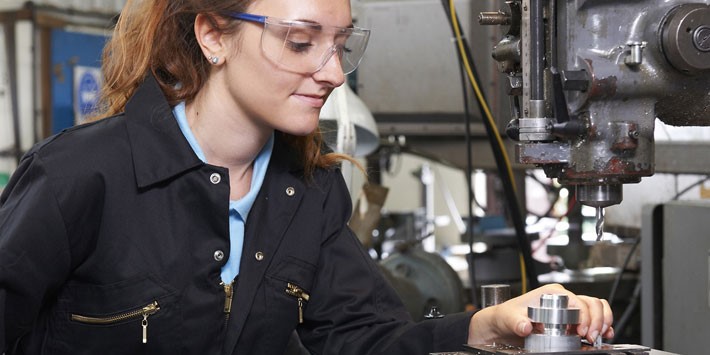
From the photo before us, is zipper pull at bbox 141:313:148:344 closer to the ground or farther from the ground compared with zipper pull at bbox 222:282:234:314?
closer to the ground

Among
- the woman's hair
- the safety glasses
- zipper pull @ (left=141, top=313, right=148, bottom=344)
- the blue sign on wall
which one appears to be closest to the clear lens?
the safety glasses

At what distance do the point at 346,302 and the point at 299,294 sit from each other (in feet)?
0.23

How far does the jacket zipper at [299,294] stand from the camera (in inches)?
55.4

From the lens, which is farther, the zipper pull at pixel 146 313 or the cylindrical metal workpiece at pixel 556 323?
the zipper pull at pixel 146 313

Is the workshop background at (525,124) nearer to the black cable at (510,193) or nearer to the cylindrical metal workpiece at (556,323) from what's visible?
the black cable at (510,193)

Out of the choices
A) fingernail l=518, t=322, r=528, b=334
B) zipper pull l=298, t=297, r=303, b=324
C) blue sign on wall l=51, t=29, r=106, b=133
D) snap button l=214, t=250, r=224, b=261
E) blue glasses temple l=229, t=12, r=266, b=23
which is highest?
blue sign on wall l=51, t=29, r=106, b=133

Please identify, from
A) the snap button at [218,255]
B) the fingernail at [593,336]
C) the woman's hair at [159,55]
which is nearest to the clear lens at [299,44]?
the woman's hair at [159,55]

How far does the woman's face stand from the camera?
128 centimetres

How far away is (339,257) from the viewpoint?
1.48 m

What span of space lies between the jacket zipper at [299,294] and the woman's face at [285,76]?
0.76ft

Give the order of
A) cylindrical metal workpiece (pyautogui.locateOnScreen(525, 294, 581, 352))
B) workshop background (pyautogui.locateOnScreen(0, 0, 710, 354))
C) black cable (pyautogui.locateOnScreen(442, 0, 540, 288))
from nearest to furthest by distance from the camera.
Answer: cylindrical metal workpiece (pyautogui.locateOnScreen(525, 294, 581, 352)) < workshop background (pyautogui.locateOnScreen(0, 0, 710, 354)) < black cable (pyautogui.locateOnScreen(442, 0, 540, 288))

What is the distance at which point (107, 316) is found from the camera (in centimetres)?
129

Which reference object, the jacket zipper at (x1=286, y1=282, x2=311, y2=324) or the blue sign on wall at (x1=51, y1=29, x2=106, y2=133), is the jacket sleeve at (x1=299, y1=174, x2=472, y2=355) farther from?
the blue sign on wall at (x1=51, y1=29, x2=106, y2=133)

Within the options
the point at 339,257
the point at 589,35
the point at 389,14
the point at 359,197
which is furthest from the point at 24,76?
the point at 589,35
